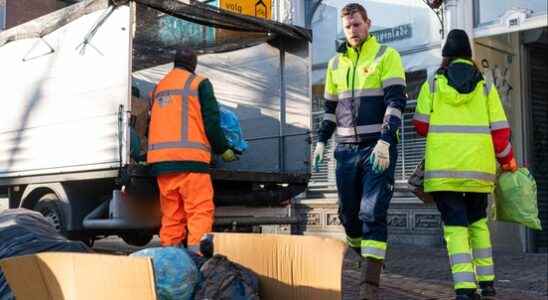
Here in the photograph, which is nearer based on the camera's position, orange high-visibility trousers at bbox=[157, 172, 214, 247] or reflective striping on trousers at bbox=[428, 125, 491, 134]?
reflective striping on trousers at bbox=[428, 125, 491, 134]

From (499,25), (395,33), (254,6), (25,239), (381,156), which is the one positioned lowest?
(25,239)

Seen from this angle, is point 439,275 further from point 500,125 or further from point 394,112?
point 394,112

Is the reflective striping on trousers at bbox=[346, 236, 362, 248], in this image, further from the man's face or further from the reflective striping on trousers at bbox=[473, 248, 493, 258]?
the man's face

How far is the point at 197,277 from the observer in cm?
282

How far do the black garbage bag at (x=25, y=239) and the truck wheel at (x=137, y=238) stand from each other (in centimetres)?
260

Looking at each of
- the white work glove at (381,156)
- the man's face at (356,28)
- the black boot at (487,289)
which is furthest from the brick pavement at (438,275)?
the man's face at (356,28)

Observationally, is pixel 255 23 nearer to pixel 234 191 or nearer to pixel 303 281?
pixel 234 191

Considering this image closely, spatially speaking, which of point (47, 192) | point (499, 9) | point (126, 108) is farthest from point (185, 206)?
point (499, 9)

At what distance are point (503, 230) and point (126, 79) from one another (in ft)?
19.1

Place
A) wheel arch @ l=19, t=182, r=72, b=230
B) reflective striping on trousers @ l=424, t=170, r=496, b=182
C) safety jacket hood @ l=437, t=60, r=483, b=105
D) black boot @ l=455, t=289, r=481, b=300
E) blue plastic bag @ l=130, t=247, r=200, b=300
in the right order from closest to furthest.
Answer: blue plastic bag @ l=130, t=247, r=200, b=300
black boot @ l=455, t=289, r=481, b=300
reflective striping on trousers @ l=424, t=170, r=496, b=182
safety jacket hood @ l=437, t=60, r=483, b=105
wheel arch @ l=19, t=182, r=72, b=230

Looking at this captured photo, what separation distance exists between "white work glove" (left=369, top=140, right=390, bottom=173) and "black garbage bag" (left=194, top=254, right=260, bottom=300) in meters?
1.45

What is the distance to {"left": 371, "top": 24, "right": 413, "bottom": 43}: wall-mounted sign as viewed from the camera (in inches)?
386

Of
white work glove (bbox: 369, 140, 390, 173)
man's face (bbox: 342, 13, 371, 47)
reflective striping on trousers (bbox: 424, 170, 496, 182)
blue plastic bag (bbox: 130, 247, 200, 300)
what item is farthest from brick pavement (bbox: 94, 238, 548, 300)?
blue plastic bag (bbox: 130, 247, 200, 300)

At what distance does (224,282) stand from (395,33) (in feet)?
25.2
